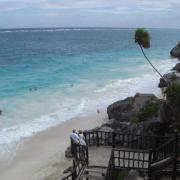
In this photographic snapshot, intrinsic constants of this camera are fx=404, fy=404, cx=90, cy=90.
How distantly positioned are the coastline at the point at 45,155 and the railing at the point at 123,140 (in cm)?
238

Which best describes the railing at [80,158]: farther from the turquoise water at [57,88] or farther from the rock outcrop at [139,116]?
the turquoise water at [57,88]

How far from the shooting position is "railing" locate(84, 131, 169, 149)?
1844 cm

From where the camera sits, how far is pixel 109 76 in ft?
178

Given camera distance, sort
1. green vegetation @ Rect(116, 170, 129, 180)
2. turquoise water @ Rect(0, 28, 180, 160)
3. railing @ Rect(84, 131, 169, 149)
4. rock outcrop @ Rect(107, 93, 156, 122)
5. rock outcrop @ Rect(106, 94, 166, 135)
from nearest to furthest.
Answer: green vegetation @ Rect(116, 170, 129, 180)
railing @ Rect(84, 131, 169, 149)
rock outcrop @ Rect(106, 94, 166, 135)
rock outcrop @ Rect(107, 93, 156, 122)
turquoise water @ Rect(0, 28, 180, 160)

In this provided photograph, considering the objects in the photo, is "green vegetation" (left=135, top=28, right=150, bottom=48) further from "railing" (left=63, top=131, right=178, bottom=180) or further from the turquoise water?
the turquoise water

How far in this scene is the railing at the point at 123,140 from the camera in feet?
60.5

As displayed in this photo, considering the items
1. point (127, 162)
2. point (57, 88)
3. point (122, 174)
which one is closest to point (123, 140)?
point (127, 162)

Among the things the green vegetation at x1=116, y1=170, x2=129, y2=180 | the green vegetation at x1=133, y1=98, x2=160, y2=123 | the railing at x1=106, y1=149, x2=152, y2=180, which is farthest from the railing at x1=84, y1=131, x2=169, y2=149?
the green vegetation at x1=133, y1=98, x2=160, y2=123

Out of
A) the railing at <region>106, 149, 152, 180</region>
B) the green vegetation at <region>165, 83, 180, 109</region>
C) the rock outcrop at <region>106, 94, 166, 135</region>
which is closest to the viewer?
the railing at <region>106, 149, 152, 180</region>

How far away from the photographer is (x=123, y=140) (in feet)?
62.7

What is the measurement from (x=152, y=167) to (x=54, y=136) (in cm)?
1287

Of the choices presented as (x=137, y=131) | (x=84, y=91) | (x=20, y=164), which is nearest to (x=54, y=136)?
(x=20, y=164)

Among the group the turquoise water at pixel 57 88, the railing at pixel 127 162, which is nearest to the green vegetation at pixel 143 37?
the railing at pixel 127 162

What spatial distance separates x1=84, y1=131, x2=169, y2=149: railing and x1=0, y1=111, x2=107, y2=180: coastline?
2378 mm
